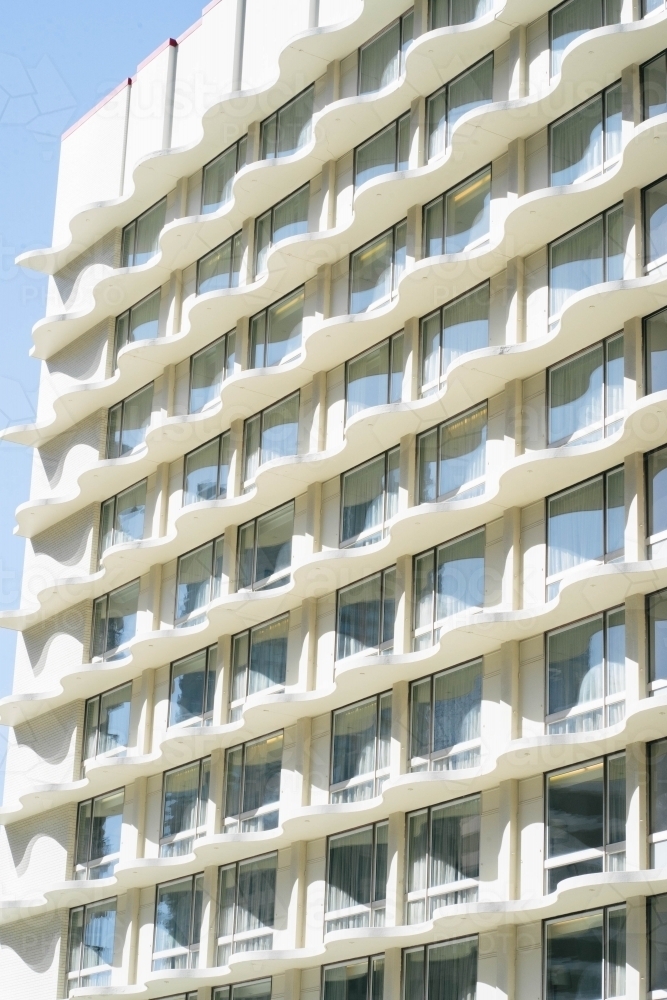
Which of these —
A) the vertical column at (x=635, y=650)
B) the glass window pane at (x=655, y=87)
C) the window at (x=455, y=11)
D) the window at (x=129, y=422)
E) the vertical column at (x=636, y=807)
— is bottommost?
the vertical column at (x=636, y=807)

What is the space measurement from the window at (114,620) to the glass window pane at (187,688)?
231cm

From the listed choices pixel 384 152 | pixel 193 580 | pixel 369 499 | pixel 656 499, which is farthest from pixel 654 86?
pixel 193 580

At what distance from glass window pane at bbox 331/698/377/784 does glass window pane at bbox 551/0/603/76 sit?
12.9 meters

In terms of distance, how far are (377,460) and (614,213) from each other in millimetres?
7348

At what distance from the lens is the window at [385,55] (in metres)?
36.3

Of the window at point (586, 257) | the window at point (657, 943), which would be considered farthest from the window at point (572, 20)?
the window at point (657, 943)

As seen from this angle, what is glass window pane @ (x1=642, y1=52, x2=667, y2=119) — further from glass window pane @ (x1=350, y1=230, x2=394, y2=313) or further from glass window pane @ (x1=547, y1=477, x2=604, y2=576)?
glass window pane @ (x1=350, y1=230, x2=394, y2=313)

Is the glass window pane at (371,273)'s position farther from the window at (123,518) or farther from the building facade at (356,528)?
the window at (123,518)

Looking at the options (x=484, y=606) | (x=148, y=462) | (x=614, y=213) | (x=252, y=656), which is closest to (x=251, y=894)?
(x=252, y=656)

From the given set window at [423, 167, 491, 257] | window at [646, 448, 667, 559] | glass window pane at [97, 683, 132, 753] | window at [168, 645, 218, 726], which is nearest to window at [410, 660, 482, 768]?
window at [646, 448, 667, 559]

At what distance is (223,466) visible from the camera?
3909 centimetres

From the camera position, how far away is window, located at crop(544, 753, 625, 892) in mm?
27953

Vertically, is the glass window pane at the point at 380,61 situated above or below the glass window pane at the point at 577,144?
above

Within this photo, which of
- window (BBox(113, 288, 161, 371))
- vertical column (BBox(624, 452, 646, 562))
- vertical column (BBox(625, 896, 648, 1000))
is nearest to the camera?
vertical column (BBox(625, 896, 648, 1000))
